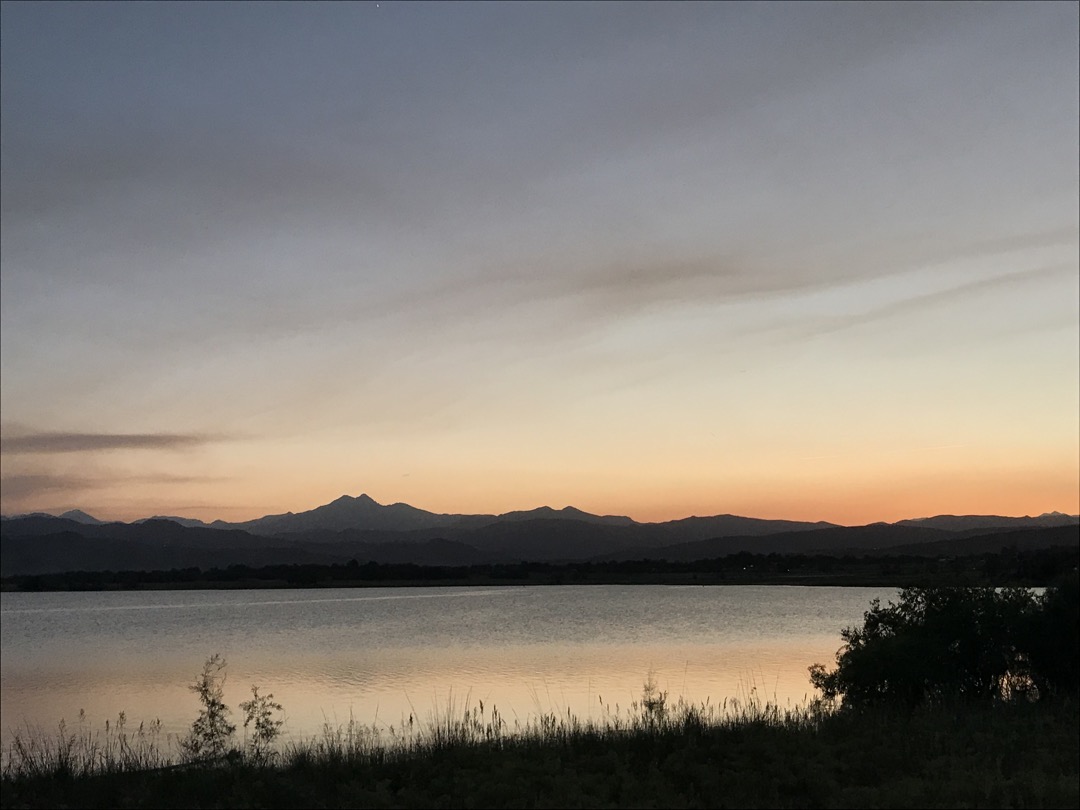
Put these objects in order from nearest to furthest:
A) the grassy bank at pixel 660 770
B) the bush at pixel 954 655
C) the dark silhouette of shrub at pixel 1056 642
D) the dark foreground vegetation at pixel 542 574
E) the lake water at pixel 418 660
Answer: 1. the grassy bank at pixel 660 770
2. the dark silhouette of shrub at pixel 1056 642
3. the bush at pixel 954 655
4. the lake water at pixel 418 660
5. the dark foreground vegetation at pixel 542 574

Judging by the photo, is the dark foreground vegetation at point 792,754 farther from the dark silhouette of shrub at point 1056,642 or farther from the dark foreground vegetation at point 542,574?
the dark foreground vegetation at point 542,574

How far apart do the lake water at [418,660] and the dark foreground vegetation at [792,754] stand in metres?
5.66

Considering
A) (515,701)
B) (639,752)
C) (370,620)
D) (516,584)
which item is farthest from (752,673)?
(516,584)

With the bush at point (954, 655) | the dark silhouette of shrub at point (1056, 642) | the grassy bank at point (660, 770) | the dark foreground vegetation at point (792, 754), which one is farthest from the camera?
the bush at point (954, 655)

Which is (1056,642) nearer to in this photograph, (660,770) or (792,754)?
(792,754)

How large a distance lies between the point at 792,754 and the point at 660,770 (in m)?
1.85

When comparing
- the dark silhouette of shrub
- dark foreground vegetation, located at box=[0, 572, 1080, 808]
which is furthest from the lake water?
the dark silhouette of shrub

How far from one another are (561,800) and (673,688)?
18.7 meters

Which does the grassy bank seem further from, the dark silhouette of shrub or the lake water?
the lake water

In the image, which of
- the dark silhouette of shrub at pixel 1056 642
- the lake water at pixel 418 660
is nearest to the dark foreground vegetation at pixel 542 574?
the lake water at pixel 418 660

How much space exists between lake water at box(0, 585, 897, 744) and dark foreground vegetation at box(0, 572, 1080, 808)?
5.66 m

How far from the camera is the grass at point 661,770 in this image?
10.6 metres

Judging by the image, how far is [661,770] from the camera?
12305mm

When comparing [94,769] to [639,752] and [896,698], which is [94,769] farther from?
[896,698]
